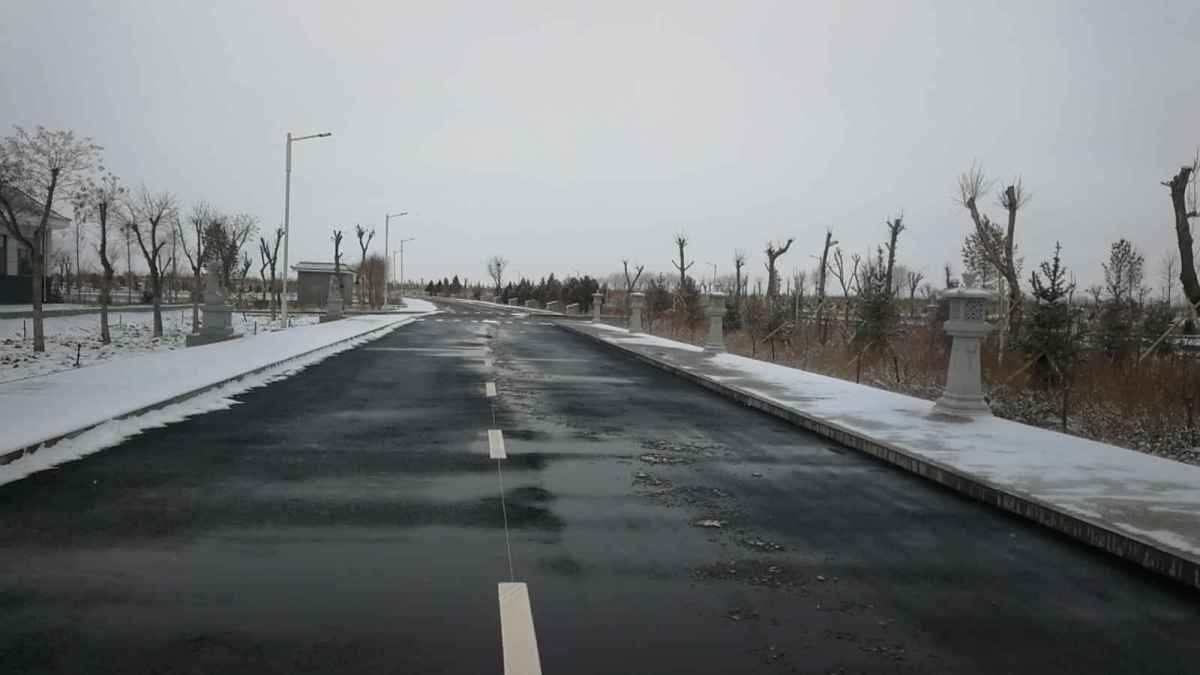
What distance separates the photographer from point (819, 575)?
5.32 metres

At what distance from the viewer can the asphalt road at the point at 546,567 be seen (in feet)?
13.5

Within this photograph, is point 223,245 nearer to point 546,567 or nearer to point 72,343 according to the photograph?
point 72,343

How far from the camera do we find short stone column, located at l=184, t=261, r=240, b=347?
22.4 meters

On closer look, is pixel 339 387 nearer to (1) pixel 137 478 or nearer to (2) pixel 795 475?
(1) pixel 137 478

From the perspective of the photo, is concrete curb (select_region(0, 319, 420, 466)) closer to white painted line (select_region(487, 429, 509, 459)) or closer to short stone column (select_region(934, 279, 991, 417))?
white painted line (select_region(487, 429, 509, 459))

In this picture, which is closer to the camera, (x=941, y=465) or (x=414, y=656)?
(x=414, y=656)

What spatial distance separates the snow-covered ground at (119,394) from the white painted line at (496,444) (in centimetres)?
396

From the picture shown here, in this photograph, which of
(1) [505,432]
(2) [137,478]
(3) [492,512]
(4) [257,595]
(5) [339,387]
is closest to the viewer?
(4) [257,595]

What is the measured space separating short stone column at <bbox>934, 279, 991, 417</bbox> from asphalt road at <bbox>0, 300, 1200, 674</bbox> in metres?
2.76

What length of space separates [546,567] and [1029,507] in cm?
404

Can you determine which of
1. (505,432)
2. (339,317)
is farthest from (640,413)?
(339,317)

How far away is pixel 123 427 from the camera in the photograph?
988cm

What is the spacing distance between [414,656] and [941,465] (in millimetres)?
5901

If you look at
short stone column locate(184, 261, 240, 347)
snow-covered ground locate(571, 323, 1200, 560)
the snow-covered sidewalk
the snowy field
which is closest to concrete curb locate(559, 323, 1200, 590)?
snow-covered ground locate(571, 323, 1200, 560)
